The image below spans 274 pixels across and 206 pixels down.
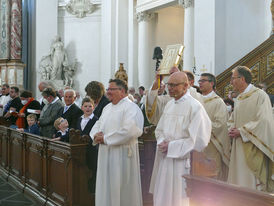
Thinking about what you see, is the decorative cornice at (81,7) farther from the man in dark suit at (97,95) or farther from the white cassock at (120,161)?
the white cassock at (120,161)

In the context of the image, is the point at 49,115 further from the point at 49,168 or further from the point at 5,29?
the point at 5,29

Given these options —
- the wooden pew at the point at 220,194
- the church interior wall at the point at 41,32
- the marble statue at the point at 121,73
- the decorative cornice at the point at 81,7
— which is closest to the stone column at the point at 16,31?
the church interior wall at the point at 41,32

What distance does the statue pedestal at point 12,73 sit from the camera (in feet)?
51.4

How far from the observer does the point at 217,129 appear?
4.43 m

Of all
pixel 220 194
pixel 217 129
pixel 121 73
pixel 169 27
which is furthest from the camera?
pixel 169 27

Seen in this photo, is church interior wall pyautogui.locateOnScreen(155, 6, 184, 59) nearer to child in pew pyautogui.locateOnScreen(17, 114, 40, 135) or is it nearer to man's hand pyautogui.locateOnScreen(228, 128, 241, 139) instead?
child in pew pyautogui.locateOnScreen(17, 114, 40, 135)

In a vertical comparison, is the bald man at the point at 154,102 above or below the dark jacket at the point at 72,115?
above

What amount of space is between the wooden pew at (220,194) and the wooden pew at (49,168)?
2.16 metres

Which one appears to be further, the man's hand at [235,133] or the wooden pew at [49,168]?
the wooden pew at [49,168]

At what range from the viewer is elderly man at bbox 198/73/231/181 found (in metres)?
4.43

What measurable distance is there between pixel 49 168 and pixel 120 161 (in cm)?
173

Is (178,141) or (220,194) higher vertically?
(178,141)

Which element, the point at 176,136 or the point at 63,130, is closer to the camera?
the point at 176,136

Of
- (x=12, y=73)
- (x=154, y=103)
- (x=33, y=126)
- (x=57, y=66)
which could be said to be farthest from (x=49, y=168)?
(x=57, y=66)
